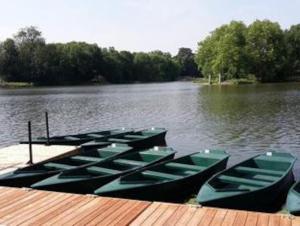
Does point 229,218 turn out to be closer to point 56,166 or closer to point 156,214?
point 156,214

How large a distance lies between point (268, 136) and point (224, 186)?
1538 centimetres

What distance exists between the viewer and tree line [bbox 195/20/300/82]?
4183 inches

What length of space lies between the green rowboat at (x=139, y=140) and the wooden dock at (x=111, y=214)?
8883 millimetres

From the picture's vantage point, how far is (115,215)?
9852mm

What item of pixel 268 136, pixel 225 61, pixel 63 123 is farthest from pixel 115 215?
pixel 225 61

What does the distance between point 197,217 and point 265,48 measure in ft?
353

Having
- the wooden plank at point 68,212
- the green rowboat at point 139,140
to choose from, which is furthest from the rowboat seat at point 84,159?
the wooden plank at point 68,212

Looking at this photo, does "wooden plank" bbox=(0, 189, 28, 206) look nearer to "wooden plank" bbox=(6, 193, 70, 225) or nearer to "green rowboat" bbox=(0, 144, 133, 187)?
"wooden plank" bbox=(6, 193, 70, 225)

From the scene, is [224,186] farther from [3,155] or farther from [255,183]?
[3,155]

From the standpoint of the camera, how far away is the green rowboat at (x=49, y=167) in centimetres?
1380

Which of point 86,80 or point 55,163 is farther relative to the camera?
point 86,80

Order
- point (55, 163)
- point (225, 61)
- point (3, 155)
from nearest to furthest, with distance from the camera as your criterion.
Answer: point (55, 163), point (3, 155), point (225, 61)

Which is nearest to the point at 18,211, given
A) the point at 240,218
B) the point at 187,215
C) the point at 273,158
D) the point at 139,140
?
the point at 187,215

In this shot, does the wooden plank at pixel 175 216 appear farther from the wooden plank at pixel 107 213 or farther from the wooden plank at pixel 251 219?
the wooden plank at pixel 251 219
